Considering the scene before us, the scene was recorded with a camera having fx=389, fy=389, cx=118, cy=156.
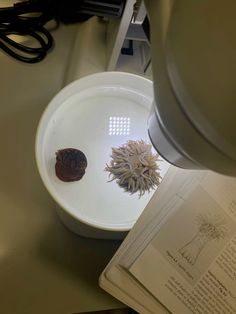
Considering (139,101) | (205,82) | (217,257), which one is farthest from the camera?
(139,101)

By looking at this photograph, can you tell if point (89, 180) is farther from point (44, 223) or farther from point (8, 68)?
point (8, 68)

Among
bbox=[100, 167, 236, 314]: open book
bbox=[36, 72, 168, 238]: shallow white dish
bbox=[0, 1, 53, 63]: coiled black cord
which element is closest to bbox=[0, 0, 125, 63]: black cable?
bbox=[0, 1, 53, 63]: coiled black cord

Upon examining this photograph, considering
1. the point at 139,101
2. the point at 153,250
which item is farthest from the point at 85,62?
the point at 153,250

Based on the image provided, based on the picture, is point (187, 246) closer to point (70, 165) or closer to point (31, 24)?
point (70, 165)

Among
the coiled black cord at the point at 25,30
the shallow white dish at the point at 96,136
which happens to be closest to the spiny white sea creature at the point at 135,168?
the shallow white dish at the point at 96,136

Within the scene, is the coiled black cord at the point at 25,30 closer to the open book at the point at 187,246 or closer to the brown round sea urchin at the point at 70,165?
the brown round sea urchin at the point at 70,165
